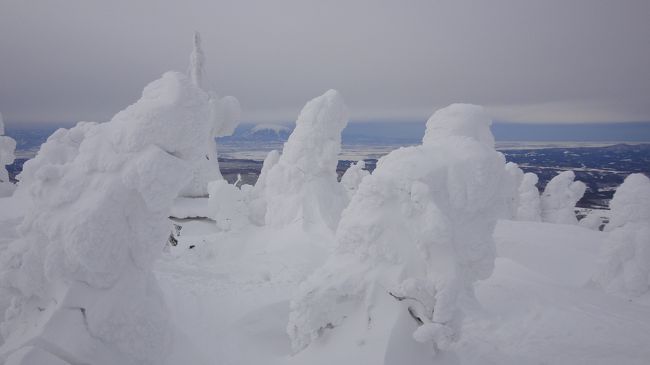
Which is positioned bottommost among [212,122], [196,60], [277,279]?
[277,279]

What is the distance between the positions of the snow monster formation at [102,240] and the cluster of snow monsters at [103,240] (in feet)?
0.06

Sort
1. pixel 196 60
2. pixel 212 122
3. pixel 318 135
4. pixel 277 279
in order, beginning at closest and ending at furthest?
pixel 277 279 < pixel 318 135 < pixel 196 60 < pixel 212 122

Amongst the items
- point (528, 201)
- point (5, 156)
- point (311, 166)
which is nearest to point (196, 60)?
point (5, 156)

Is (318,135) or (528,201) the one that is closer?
(318,135)

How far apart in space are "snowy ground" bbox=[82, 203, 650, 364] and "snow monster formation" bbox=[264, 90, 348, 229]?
1.61 m

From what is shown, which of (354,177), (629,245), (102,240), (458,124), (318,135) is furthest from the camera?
(354,177)

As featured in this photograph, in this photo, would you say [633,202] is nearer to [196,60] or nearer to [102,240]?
[102,240]

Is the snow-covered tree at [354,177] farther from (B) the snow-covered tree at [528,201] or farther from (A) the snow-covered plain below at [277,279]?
(B) the snow-covered tree at [528,201]

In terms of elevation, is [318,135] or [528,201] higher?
[318,135]

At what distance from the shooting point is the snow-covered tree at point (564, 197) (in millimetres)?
30797

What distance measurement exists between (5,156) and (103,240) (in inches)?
832

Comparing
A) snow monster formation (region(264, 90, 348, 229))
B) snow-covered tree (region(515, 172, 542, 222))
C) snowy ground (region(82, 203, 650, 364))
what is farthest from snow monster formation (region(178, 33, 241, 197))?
snow-covered tree (region(515, 172, 542, 222))

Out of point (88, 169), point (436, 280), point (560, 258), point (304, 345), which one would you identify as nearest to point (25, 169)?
point (88, 169)

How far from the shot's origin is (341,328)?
852 cm
